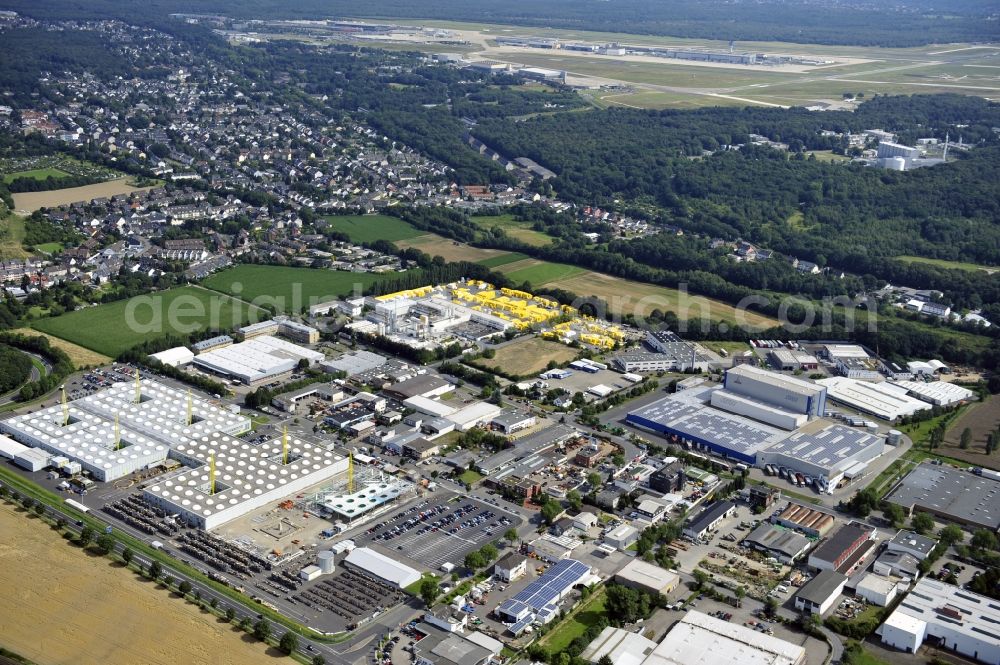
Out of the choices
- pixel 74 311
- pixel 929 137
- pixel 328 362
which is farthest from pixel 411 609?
pixel 929 137

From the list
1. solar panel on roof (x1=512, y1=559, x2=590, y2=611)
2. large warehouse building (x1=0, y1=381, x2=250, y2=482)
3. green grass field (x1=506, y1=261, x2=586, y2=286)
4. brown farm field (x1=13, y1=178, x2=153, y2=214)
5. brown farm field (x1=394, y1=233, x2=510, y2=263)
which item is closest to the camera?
solar panel on roof (x1=512, y1=559, x2=590, y2=611)

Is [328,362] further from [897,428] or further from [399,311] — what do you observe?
[897,428]

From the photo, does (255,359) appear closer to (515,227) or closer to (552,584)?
(552,584)

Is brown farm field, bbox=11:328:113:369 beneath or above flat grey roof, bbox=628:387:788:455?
above

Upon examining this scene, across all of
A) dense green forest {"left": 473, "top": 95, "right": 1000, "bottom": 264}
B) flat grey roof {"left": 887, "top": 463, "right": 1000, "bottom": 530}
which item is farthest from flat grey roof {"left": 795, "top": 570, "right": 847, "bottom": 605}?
dense green forest {"left": 473, "top": 95, "right": 1000, "bottom": 264}

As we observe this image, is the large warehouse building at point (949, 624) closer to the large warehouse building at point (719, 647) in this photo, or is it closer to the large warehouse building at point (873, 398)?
the large warehouse building at point (719, 647)

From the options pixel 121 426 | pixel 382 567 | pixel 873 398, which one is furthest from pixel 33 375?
pixel 873 398

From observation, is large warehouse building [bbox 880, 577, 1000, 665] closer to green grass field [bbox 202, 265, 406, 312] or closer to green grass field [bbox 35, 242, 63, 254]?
green grass field [bbox 202, 265, 406, 312]
